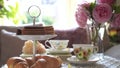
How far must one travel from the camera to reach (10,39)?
2.90 m

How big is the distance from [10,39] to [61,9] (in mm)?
1377

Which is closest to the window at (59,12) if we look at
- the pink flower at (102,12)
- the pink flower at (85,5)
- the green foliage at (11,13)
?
the green foliage at (11,13)

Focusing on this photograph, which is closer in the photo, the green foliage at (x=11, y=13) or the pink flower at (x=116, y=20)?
the pink flower at (x=116, y=20)

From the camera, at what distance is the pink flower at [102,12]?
1627 millimetres

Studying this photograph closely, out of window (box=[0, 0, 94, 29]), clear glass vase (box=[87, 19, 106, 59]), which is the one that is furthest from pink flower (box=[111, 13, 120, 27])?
window (box=[0, 0, 94, 29])

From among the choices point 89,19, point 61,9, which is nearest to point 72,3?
point 61,9

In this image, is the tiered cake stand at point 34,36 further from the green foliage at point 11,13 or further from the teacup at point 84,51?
the green foliage at point 11,13

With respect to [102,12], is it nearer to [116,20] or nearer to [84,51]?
[116,20]

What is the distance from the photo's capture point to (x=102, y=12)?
1.63 meters

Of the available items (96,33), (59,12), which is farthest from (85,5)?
(59,12)

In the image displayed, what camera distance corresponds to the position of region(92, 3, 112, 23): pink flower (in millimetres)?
1627

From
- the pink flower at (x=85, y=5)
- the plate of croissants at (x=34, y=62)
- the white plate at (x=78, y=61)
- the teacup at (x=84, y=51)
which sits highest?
the pink flower at (x=85, y=5)

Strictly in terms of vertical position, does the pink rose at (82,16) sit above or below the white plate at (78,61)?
above

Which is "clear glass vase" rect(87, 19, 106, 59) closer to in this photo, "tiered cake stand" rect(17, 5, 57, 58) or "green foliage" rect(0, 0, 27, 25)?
"tiered cake stand" rect(17, 5, 57, 58)
